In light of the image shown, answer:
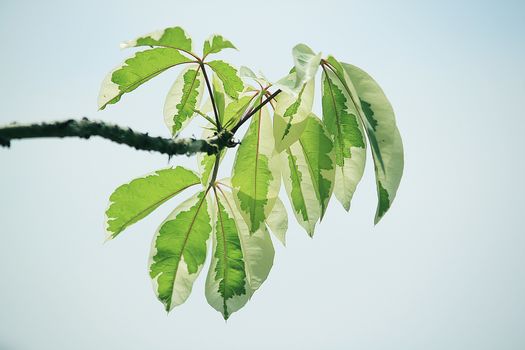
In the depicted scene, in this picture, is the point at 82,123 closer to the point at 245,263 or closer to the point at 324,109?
the point at 324,109

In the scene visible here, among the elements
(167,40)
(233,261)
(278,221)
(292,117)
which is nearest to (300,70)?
(292,117)

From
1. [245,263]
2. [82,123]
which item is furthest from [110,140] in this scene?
[245,263]

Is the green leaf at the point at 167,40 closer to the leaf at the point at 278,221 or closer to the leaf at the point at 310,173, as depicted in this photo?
the leaf at the point at 310,173

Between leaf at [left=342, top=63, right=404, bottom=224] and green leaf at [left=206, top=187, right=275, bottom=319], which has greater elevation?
leaf at [left=342, top=63, right=404, bottom=224]

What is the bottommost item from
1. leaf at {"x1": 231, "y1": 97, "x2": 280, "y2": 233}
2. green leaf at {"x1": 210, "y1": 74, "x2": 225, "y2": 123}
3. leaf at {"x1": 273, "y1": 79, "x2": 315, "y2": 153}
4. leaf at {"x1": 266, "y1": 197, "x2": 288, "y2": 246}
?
leaf at {"x1": 266, "y1": 197, "x2": 288, "y2": 246}

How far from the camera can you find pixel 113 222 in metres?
1.25

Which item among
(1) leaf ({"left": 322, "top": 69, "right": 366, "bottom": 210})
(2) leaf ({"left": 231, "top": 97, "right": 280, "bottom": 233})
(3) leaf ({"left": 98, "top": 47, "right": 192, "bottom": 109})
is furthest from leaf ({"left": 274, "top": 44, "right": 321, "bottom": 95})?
(3) leaf ({"left": 98, "top": 47, "right": 192, "bottom": 109})

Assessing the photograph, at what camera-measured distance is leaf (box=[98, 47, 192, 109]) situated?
1312mm

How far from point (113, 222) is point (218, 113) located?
1.32 ft

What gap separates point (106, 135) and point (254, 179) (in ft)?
1.80

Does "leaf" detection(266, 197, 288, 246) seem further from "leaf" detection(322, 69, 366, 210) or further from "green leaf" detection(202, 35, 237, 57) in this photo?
"green leaf" detection(202, 35, 237, 57)

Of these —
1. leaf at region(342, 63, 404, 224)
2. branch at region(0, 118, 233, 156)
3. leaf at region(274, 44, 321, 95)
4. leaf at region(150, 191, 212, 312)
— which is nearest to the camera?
branch at region(0, 118, 233, 156)

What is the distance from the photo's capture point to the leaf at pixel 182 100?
1.48m

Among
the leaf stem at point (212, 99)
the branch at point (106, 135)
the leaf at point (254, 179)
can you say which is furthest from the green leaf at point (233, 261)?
the branch at point (106, 135)
